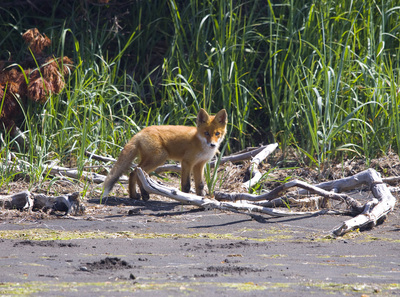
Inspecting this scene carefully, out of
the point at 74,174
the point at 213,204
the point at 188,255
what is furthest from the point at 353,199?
the point at 74,174

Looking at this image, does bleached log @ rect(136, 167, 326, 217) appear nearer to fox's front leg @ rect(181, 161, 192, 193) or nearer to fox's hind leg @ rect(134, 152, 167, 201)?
fox's hind leg @ rect(134, 152, 167, 201)

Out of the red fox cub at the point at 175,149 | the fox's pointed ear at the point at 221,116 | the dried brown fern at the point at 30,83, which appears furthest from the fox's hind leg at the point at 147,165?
the dried brown fern at the point at 30,83

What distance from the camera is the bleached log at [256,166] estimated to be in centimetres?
686

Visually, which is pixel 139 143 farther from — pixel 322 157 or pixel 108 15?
pixel 108 15

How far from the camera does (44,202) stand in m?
5.66

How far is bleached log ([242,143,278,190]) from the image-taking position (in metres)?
6.86

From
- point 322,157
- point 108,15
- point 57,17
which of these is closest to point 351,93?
point 322,157

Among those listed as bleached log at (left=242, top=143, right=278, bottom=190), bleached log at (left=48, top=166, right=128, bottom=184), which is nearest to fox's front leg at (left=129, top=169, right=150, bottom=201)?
bleached log at (left=48, top=166, right=128, bottom=184)

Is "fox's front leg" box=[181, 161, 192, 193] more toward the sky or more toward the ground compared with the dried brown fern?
more toward the ground

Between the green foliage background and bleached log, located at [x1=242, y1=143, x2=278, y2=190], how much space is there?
1.32ft

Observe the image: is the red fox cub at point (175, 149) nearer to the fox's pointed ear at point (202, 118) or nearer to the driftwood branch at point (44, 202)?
the fox's pointed ear at point (202, 118)

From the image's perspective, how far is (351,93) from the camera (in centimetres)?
800

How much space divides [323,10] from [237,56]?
147 centimetres

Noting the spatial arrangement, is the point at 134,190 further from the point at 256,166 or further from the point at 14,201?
the point at 256,166
